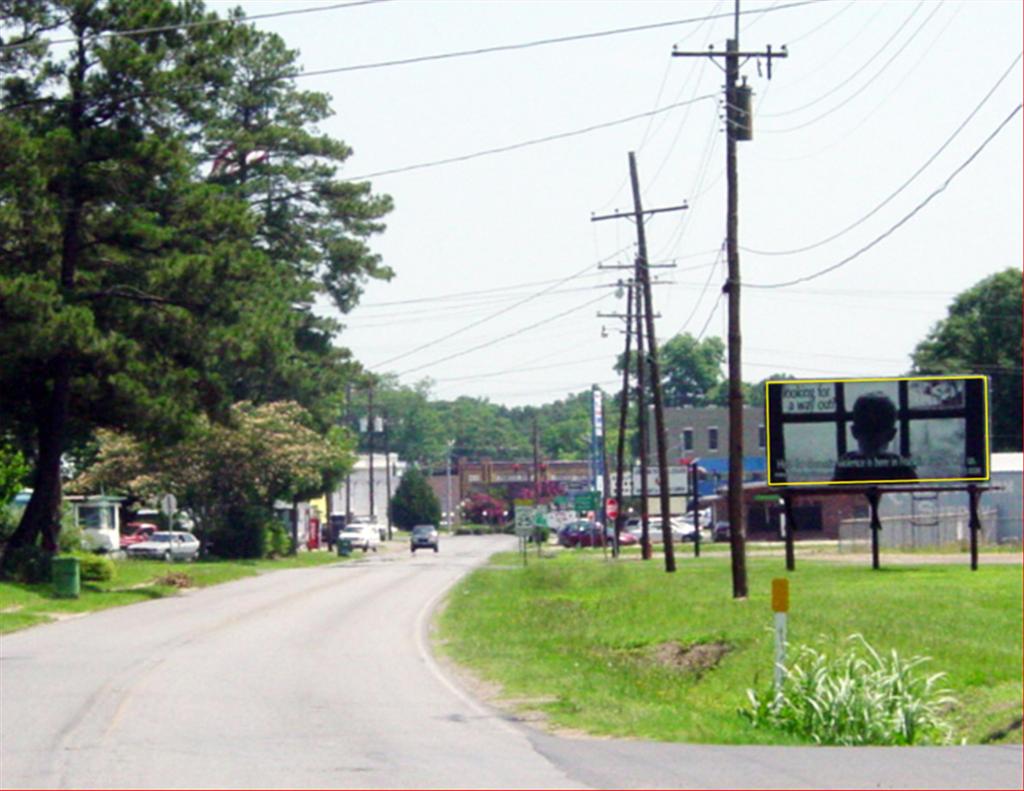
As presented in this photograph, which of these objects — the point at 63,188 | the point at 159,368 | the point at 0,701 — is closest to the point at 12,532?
Result: the point at 159,368

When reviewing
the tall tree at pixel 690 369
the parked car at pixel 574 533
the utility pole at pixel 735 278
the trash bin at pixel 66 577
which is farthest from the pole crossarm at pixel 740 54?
the tall tree at pixel 690 369

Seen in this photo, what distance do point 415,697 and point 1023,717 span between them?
6750 millimetres

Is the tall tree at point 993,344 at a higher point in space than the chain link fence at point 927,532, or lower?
higher

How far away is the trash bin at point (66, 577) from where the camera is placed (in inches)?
1563

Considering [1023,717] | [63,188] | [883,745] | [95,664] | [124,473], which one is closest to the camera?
[883,745]

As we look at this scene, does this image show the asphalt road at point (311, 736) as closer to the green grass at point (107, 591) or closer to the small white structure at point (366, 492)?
the green grass at point (107, 591)

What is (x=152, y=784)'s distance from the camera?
1163cm

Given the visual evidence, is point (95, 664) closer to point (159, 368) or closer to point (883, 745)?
point (883, 745)

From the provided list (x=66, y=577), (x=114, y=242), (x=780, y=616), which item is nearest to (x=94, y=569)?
(x=66, y=577)

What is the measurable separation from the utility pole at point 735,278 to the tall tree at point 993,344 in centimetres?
4906

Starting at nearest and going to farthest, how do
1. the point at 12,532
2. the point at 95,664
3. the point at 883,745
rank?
the point at 883,745, the point at 95,664, the point at 12,532

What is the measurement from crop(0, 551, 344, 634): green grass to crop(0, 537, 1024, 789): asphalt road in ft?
23.0

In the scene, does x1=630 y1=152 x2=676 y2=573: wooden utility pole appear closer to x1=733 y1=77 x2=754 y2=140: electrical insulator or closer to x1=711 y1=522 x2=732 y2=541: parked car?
x1=733 y1=77 x2=754 y2=140: electrical insulator

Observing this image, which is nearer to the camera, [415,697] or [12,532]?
[415,697]
